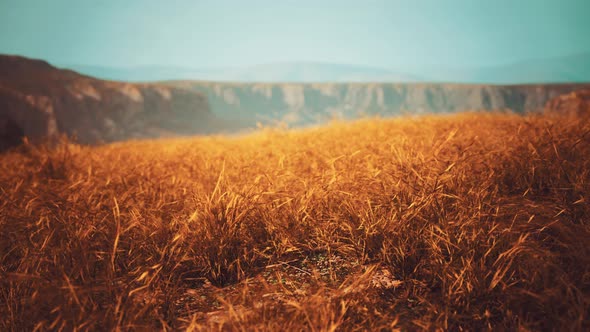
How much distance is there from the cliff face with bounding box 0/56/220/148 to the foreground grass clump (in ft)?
66.9

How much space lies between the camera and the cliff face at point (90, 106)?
24.8 m

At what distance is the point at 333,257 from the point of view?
1413 millimetres

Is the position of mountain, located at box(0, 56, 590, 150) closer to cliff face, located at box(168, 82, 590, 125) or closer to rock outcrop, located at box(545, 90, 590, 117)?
cliff face, located at box(168, 82, 590, 125)

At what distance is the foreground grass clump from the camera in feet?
3.19

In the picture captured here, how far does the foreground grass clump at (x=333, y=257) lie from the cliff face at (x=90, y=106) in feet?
66.9

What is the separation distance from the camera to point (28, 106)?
80.3 ft

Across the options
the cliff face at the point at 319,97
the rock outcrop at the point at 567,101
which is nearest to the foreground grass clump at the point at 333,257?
the rock outcrop at the point at 567,101

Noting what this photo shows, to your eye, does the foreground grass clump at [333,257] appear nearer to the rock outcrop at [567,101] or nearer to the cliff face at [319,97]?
the rock outcrop at [567,101]

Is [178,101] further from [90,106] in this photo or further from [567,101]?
[567,101]

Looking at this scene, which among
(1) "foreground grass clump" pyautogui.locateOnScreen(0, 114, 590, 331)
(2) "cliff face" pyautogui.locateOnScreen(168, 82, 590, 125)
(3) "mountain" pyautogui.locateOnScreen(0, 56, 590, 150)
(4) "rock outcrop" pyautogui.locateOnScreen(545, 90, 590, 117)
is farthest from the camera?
(2) "cliff face" pyautogui.locateOnScreen(168, 82, 590, 125)

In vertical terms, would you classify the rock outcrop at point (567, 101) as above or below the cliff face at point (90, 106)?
above

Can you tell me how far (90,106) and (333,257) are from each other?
154 feet

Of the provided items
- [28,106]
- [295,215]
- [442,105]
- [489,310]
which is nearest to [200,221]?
[295,215]

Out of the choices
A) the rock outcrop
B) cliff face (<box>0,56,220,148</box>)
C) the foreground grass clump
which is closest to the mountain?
cliff face (<box>0,56,220,148</box>)
